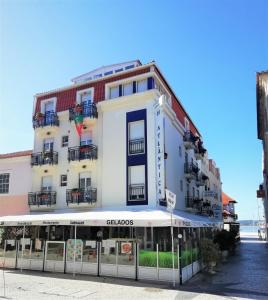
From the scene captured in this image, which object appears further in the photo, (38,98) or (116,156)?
(38,98)

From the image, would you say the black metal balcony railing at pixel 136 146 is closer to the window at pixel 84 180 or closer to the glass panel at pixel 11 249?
the window at pixel 84 180

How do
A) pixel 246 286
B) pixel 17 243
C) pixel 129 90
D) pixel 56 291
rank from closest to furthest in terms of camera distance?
pixel 56 291 → pixel 246 286 → pixel 17 243 → pixel 129 90

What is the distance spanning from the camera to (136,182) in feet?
71.4

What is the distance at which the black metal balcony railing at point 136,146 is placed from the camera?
21964 millimetres

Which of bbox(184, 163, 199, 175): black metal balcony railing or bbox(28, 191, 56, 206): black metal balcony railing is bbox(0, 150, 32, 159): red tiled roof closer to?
bbox(28, 191, 56, 206): black metal balcony railing

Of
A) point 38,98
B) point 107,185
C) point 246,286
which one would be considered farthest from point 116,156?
point 246,286

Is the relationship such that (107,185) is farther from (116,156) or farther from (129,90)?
(129,90)

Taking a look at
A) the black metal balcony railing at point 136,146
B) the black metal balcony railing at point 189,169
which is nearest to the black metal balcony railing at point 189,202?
the black metal balcony railing at point 189,169

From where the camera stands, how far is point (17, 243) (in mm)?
19156

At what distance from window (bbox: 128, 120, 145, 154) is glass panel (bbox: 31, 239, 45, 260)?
7.91m

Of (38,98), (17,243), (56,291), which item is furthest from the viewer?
(38,98)

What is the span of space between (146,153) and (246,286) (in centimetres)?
1012

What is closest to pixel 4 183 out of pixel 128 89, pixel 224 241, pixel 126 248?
pixel 128 89

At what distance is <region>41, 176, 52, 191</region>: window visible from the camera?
25.4 meters
